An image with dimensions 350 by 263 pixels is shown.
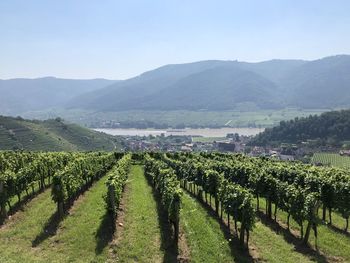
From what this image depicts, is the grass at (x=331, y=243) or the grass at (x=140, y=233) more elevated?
the grass at (x=140, y=233)

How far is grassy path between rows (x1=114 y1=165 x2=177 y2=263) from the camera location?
34906 millimetres

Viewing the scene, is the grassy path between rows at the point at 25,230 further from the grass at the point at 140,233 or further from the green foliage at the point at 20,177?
the grass at the point at 140,233

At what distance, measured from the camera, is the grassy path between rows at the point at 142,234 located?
115ft

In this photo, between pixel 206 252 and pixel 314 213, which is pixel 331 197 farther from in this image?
pixel 206 252

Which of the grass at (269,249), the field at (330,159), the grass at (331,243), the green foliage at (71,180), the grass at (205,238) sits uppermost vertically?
the green foliage at (71,180)

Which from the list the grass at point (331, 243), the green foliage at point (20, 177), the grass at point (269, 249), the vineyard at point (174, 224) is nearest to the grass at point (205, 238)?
the vineyard at point (174, 224)

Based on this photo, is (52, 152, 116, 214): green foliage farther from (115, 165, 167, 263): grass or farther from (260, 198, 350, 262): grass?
(260, 198, 350, 262): grass

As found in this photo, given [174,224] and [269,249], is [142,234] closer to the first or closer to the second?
[174,224]

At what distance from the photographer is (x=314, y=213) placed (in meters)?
36.5

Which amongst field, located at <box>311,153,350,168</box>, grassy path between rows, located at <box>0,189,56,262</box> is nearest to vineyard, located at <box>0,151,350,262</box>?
grassy path between rows, located at <box>0,189,56,262</box>

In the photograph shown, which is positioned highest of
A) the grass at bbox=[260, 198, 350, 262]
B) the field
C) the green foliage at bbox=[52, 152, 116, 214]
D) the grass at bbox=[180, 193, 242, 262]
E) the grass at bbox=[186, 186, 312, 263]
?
the green foliage at bbox=[52, 152, 116, 214]

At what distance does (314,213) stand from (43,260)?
938 inches

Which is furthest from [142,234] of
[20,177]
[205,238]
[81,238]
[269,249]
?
[20,177]

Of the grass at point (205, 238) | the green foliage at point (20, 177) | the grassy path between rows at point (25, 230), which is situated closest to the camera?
the grass at point (205, 238)
